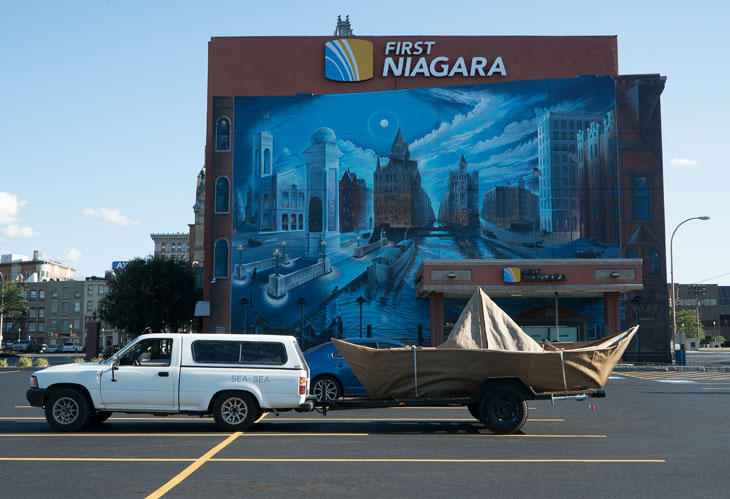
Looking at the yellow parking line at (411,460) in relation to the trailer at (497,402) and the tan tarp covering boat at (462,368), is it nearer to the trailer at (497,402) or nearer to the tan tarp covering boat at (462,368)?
the trailer at (497,402)

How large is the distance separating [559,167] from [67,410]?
42.3m

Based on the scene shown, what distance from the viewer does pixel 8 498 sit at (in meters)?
8.07

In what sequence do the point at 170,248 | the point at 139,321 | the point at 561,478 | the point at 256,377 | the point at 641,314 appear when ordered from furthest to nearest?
the point at 170,248 → the point at 139,321 → the point at 641,314 → the point at 256,377 → the point at 561,478

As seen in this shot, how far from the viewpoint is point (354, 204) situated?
49938 millimetres

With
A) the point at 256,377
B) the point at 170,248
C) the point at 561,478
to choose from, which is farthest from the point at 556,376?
the point at 170,248

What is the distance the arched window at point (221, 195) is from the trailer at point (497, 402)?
3807cm

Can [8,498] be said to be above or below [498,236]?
below

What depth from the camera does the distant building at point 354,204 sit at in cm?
4975

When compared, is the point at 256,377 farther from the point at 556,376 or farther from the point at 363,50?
the point at 363,50

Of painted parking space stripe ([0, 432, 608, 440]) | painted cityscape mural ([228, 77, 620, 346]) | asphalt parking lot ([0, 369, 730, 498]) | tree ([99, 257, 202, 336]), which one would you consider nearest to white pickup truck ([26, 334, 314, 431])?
painted parking space stripe ([0, 432, 608, 440])

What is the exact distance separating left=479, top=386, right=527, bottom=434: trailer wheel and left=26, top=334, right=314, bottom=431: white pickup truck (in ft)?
11.1

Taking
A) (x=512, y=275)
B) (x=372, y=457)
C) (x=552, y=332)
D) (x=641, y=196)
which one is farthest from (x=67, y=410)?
(x=641, y=196)

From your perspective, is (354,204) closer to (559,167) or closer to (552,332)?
(559,167)

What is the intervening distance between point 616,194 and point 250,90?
27243 mm
